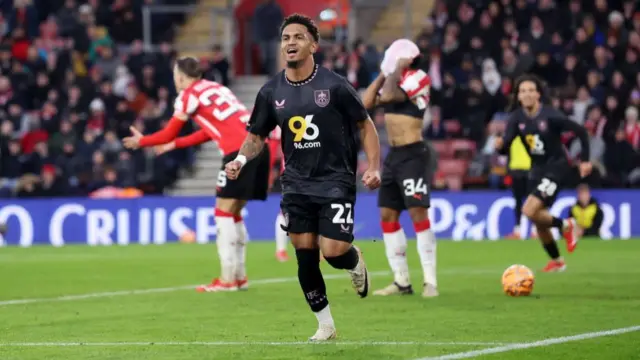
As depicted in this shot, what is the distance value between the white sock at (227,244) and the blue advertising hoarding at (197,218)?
10.6 meters

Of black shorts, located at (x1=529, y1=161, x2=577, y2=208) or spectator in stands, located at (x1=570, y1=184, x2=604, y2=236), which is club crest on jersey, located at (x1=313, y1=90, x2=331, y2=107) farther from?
spectator in stands, located at (x1=570, y1=184, x2=604, y2=236)

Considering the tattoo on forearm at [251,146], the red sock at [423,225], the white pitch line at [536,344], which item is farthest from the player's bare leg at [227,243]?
the white pitch line at [536,344]

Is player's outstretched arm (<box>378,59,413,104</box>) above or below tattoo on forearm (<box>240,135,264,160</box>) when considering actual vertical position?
above

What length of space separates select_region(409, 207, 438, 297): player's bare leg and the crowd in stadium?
478 inches

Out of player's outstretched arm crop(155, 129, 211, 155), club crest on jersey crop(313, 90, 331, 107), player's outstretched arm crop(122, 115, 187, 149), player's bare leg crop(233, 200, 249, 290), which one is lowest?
player's bare leg crop(233, 200, 249, 290)

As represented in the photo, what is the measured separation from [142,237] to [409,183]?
42.2 feet

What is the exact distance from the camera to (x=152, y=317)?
38.2 feet

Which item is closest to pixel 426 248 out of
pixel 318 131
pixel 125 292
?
pixel 125 292

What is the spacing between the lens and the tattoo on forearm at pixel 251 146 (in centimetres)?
970

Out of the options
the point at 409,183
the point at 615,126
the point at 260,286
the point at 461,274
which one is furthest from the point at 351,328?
the point at 615,126

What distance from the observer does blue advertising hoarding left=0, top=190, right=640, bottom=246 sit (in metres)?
24.6

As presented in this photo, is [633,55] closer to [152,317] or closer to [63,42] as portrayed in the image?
[63,42]

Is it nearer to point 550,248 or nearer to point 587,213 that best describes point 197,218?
point 587,213

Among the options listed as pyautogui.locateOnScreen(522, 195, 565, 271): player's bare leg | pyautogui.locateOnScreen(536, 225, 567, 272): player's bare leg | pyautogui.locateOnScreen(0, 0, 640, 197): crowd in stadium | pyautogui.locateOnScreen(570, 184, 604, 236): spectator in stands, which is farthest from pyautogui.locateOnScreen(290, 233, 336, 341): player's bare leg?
pyautogui.locateOnScreen(0, 0, 640, 197): crowd in stadium
